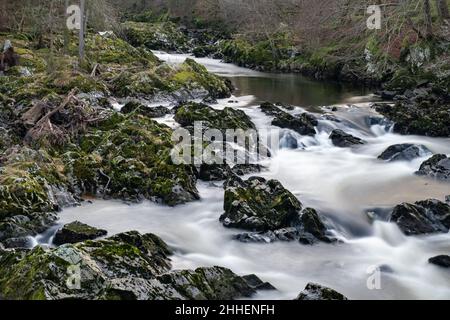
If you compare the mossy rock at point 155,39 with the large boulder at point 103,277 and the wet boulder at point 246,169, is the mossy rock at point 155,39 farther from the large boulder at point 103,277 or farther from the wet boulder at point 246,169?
the large boulder at point 103,277

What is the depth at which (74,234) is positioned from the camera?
9.80 meters

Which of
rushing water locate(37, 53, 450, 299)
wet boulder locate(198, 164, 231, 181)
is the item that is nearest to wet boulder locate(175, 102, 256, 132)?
rushing water locate(37, 53, 450, 299)

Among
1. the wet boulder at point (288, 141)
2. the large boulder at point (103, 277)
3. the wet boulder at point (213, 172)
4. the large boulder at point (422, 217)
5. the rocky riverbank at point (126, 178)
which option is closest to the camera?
the large boulder at point (103, 277)

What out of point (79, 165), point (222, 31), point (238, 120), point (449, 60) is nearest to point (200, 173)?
point (79, 165)

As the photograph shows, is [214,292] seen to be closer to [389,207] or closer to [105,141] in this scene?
[389,207]

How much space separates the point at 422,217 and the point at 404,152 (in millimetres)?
5317

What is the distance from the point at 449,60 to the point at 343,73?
7258mm

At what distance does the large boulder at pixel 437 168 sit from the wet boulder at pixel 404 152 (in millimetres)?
1047

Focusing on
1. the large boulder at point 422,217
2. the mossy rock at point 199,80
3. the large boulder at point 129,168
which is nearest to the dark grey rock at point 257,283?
the large boulder at point 422,217

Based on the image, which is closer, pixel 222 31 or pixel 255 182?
pixel 255 182

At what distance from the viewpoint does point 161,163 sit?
13352mm

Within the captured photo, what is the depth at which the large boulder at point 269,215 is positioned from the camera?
10.6 meters

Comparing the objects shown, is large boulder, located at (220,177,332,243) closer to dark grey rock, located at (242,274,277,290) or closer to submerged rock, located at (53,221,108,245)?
dark grey rock, located at (242,274,277,290)

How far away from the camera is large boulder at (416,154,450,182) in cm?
1419
